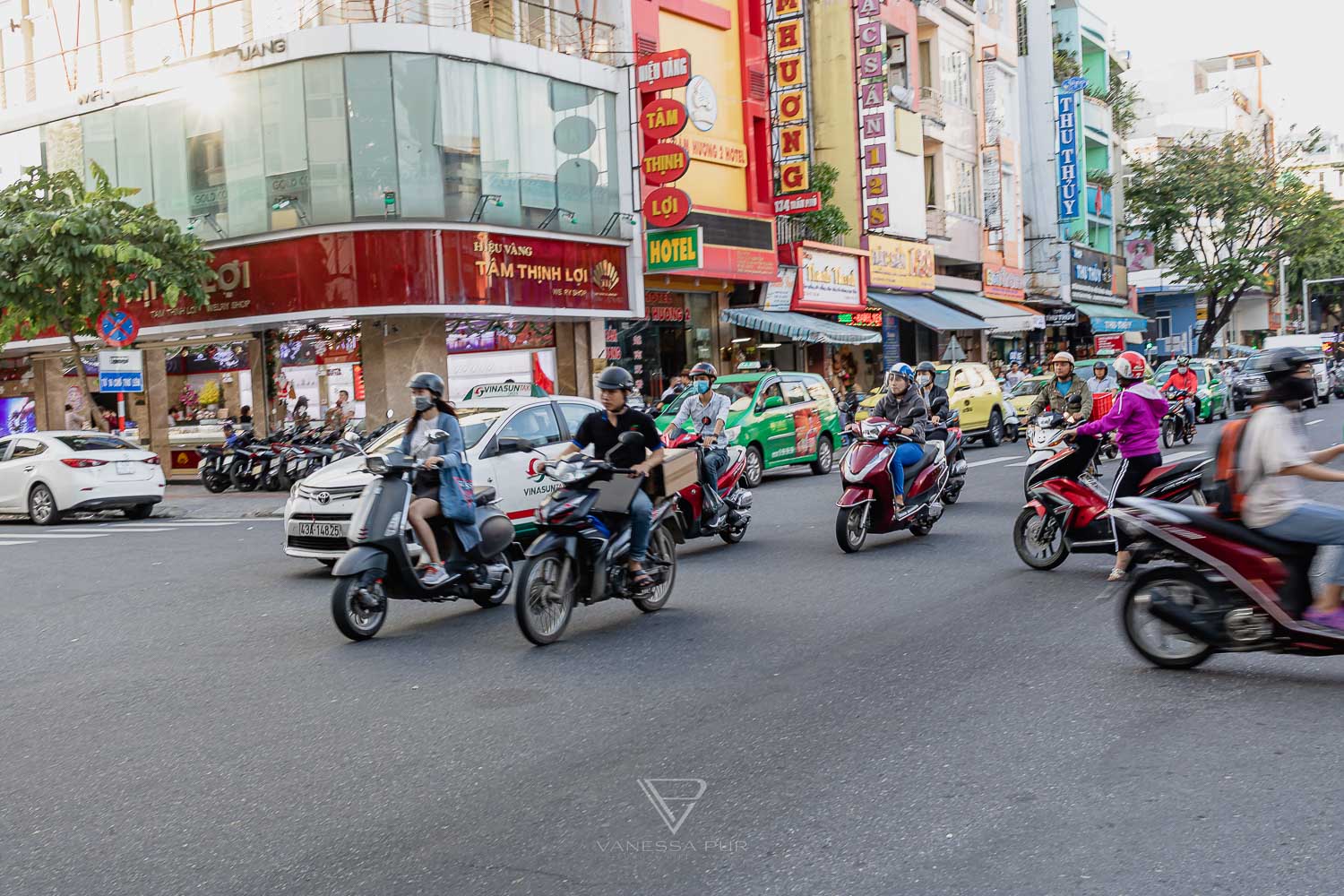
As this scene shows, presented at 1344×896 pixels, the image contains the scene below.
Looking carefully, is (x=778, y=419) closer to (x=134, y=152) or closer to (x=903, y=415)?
(x=903, y=415)

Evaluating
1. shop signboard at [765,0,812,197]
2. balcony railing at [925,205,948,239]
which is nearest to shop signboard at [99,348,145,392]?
shop signboard at [765,0,812,197]

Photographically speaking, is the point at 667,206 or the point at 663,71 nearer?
the point at 663,71

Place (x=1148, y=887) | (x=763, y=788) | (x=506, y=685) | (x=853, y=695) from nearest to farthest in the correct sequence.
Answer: (x=1148, y=887), (x=763, y=788), (x=853, y=695), (x=506, y=685)

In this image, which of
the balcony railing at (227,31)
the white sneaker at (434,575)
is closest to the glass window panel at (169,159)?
the balcony railing at (227,31)

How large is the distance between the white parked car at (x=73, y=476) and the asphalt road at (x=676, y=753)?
9517mm

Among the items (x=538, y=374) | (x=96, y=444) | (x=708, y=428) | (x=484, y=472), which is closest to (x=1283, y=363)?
(x=484, y=472)

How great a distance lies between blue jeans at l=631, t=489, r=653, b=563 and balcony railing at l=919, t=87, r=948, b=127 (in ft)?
115

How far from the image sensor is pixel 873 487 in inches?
461

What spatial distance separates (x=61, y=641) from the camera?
8852mm

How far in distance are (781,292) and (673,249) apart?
5.36 metres

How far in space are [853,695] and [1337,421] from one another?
1092 inches

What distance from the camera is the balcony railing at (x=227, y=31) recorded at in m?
24.0

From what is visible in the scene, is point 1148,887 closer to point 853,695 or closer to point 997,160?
point 853,695

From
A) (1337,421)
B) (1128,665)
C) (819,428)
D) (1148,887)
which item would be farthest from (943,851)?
(1337,421)
